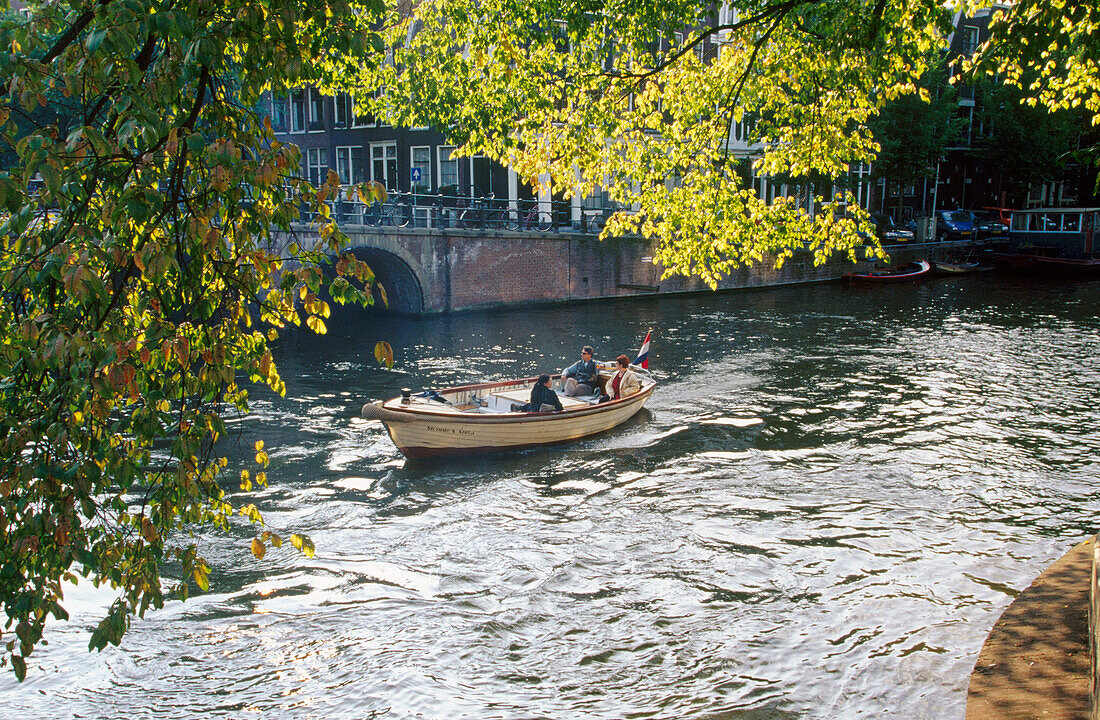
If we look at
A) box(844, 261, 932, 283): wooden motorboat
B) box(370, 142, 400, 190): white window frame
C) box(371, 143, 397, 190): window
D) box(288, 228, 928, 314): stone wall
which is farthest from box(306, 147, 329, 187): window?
box(844, 261, 932, 283): wooden motorboat

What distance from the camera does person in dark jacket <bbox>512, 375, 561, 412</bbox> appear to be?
557 inches

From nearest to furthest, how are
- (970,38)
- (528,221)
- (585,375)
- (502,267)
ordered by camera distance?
(585,375) → (502,267) → (528,221) → (970,38)

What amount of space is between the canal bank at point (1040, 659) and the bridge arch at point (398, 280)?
22.6 meters

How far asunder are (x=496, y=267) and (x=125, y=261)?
26.4m

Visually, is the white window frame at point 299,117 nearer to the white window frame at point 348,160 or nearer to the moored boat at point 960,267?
the white window frame at point 348,160

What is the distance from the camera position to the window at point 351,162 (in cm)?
3812

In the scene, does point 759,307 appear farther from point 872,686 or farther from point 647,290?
point 872,686

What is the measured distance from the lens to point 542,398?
14.1 meters

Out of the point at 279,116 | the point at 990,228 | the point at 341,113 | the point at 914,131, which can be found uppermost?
the point at 279,116

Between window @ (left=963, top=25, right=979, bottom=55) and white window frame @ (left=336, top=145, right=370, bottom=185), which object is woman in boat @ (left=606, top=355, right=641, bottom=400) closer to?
white window frame @ (left=336, top=145, right=370, bottom=185)

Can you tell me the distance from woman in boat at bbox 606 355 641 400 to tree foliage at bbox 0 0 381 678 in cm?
1181

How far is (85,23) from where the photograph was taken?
3.38 m

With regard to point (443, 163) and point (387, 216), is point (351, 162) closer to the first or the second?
point (443, 163)

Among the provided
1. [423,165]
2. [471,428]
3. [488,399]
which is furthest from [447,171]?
[471,428]
